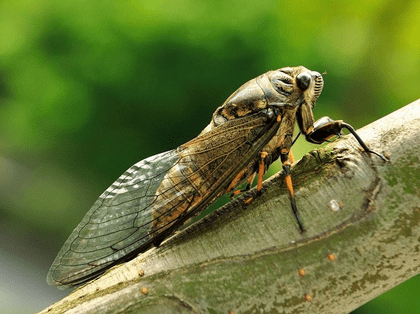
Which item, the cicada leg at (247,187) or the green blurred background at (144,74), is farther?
the green blurred background at (144,74)

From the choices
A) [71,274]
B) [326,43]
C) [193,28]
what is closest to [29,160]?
[193,28]

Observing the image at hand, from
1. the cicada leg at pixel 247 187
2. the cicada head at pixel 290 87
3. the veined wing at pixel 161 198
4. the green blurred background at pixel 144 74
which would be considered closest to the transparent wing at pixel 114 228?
the veined wing at pixel 161 198

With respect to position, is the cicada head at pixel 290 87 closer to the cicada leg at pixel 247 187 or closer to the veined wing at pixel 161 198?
the veined wing at pixel 161 198

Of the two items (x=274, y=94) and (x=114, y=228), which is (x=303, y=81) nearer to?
(x=274, y=94)

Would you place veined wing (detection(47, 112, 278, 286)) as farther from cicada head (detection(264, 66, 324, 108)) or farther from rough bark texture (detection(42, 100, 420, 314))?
rough bark texture (detection(42, 100, 420, 314))

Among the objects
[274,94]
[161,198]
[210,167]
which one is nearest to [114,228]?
[161,198]

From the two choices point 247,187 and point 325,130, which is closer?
point 325,130
